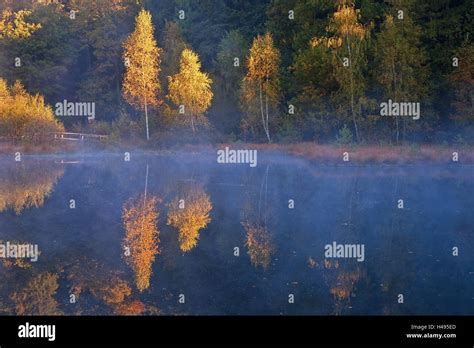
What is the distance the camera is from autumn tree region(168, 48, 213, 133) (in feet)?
151

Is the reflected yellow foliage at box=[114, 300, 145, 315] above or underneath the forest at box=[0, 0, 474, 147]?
underneath

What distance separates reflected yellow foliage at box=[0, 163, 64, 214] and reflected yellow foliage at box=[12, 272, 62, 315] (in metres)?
8.79

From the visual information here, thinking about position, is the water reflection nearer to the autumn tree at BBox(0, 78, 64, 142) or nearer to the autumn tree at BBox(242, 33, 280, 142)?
the autumn tree at BBox(242, 33, 280, 142)

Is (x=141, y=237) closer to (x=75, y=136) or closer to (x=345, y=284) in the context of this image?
(x=345, y=284)

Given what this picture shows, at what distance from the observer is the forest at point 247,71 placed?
42094 mm

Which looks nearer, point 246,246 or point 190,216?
point 246,246

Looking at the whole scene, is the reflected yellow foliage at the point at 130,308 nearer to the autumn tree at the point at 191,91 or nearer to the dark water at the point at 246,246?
the dark water at the point at 246,246

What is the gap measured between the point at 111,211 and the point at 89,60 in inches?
1507

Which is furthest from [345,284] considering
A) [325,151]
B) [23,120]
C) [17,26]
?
[17,26]

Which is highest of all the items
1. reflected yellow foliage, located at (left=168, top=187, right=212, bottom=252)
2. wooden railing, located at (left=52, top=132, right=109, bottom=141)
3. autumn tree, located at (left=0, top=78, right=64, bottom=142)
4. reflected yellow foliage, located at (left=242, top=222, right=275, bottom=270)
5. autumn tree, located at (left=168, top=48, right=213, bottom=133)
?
autumn tree, located at (left=168, top=48, right=213, bottom=133)

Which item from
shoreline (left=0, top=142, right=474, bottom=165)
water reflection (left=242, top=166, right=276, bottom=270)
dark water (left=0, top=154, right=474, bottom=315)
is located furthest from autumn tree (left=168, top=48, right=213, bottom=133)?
water reflection (left=242, top=166, right=276, bottom=270)

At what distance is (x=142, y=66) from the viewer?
156 ft

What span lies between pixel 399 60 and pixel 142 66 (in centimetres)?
1566
